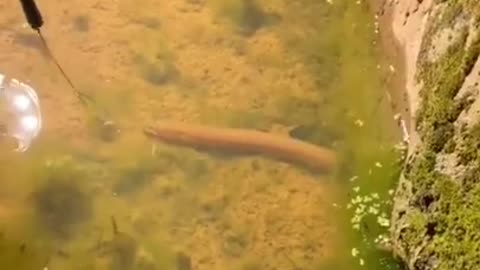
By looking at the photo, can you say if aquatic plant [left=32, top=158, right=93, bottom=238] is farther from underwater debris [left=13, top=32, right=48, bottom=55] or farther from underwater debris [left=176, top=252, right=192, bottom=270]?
underwater debris [left=13, top=32, right=48, bottom=55]

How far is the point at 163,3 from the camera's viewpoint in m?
4.40

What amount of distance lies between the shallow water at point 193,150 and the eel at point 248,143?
36 mm

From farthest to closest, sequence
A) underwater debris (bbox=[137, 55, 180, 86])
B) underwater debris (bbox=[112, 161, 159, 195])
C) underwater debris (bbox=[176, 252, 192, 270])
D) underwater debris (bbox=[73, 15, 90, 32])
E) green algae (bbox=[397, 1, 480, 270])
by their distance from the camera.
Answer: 1. underwater debris (bbox=[73, 15, 90, 32])
2. underwater debris (bbox=[137, 55, 180, 86])
3. underwater debris (bbox=[112, 161, 159, 195])
4. underwater debris (bbox=[176, 252, 192, 270])
5. green algae (bbox=[397, 1, 480, 270])

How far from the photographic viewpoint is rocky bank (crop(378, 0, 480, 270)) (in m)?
3.25

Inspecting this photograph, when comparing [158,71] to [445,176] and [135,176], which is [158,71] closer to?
[135,176]

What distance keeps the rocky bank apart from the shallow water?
0.25 meters

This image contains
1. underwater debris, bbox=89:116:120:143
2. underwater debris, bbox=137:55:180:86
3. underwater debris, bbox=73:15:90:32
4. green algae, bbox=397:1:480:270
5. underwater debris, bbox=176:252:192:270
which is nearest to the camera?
green algae, bbox=397:1:480:270

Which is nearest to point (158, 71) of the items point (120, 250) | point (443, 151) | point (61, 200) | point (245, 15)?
point (245, 15)

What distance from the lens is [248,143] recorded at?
4.00 metres

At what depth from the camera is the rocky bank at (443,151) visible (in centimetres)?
325

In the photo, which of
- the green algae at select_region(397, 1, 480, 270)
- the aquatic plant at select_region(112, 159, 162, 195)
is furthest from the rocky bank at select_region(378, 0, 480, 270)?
the aquatic plant at select_region(112, 159, 162, 195)

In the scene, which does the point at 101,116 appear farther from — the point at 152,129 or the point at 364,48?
the point at 364,48

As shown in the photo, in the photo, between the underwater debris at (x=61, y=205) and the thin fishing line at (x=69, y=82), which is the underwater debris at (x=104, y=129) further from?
the underwater debris at (x=61, y=205)

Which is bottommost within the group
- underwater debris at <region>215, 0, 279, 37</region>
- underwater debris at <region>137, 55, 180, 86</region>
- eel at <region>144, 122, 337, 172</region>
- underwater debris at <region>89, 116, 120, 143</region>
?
eel at <region>144, 122, 337, 172</region>
